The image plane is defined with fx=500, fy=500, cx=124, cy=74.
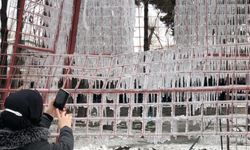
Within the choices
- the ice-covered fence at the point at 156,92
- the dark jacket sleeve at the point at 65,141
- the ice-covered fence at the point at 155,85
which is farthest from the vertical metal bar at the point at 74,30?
the dark jacket sleeve at the point at 65,141

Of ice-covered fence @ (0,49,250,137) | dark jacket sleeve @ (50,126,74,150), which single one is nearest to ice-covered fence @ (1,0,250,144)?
ice-covered fence @ (0,49,250,137)

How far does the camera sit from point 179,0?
8.88m

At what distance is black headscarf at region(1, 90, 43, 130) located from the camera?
2.35 m

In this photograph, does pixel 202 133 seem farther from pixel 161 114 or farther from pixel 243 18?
pixel 243 18

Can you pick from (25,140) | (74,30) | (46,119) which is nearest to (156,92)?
(74,30)

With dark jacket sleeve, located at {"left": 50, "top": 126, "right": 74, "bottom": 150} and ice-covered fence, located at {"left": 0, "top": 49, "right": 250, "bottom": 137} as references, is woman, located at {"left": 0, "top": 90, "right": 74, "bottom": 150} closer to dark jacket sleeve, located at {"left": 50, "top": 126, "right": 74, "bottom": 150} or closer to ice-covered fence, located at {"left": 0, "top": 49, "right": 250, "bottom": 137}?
dark jacket sleeve, located at {"left": 50, "top": 126, "right": 74, "bottom": 150}

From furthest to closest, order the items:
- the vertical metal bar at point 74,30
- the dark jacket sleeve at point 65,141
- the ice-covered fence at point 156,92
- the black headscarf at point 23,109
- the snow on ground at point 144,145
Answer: the snow on ground at point 144,145
the vertical metal bar at point 74,30
the ice-covered fence at point 156,92
the dark jacket sleeve at point 65,141
the black headscarf at point 23,109

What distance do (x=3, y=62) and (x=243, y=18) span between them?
413 cm

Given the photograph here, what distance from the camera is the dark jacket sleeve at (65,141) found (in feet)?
8.04

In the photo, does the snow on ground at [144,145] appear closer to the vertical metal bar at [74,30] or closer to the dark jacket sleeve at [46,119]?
the vertical metal bar at [74,30]

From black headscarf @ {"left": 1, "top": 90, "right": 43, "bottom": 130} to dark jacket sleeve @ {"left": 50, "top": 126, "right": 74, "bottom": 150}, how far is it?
0.16 m

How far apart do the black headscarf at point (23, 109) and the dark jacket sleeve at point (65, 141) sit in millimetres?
165

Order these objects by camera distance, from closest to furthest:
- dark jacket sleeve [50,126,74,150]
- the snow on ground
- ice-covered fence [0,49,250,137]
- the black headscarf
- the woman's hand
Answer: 1. the black headscarf
2. dark jacket sleeve [50,126,74,150]
3. the woman's hand
4. ice-covered fence [0,49,250,137]
5. the snow on ground

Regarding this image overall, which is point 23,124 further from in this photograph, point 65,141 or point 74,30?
point 74,30
